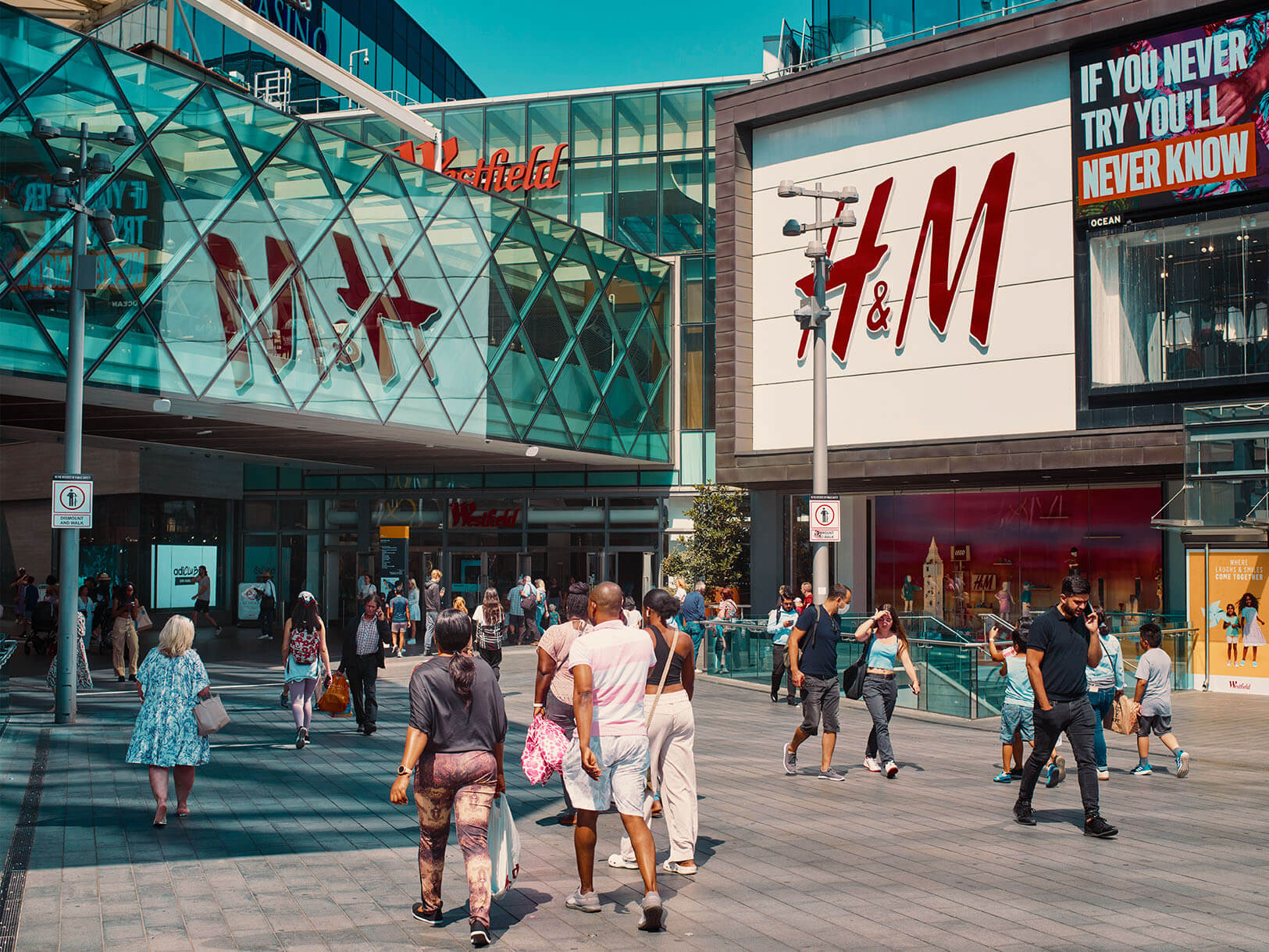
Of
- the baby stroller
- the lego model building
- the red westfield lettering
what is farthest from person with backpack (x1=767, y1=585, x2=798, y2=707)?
the red westfield lettering

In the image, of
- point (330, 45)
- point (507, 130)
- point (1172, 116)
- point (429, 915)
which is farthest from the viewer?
point (330, 45)

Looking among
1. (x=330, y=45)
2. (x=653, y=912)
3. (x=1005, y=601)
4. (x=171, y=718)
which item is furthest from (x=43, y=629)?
(x=330, y=45)

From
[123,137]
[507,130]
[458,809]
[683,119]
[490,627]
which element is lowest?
[458,809]

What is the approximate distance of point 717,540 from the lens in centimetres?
3409

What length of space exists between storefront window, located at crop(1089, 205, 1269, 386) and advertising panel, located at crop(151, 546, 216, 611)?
2566 centimetres

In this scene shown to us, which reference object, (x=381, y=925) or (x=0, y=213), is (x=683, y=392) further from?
(x=381, y=925)

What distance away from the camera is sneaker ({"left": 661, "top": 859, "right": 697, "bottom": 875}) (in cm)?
805

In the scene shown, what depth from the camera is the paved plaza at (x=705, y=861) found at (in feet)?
21.9

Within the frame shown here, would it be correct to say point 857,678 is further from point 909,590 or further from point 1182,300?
point 909,590

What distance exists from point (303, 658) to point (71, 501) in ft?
15.0

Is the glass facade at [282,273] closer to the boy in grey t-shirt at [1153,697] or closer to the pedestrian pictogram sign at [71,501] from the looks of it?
the pedestrian pictogram sign at [71,501]

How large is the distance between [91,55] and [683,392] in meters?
20.3

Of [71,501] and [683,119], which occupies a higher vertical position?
[683,119]

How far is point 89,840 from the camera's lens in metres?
8.92
